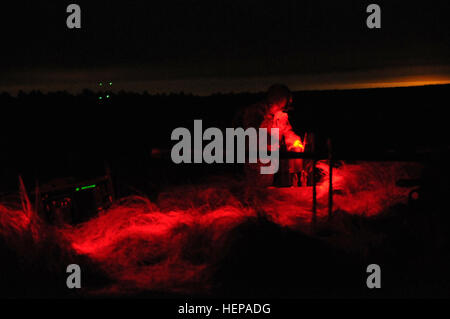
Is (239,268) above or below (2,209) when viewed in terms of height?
below

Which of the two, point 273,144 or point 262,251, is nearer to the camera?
point 262,251

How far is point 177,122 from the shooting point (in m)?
39.7

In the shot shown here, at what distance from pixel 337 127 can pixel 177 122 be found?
1201cm

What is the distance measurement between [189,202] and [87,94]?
48524 millimetres

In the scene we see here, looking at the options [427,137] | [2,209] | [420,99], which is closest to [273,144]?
[2,209]

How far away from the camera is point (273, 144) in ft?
35.0

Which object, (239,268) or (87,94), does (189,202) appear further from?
(87,94)

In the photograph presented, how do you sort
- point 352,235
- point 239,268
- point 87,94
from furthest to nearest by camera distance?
1. point 87,94
2. point 352,235
3. point 239,268

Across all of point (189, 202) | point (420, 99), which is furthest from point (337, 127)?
point (189, 202)

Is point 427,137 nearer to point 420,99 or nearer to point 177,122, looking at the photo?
point 420,99

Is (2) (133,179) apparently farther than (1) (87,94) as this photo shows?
No
